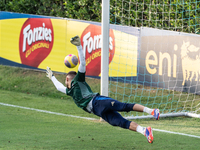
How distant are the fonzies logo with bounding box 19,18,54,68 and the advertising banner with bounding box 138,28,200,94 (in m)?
4.36

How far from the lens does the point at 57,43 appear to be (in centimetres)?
1345

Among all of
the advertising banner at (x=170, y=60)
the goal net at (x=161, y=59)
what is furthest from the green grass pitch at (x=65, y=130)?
the advertising banner at (x=170, y=60)

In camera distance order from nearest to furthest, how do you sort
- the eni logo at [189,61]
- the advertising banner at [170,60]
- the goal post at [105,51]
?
the goal post at [105,51] → the eni logo at [189,61] → the advertising banner at [170,60]

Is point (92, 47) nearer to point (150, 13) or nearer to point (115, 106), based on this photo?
point (150, 13)

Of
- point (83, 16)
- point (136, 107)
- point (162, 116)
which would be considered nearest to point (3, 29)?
point (83, 16)

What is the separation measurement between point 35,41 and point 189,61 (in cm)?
689

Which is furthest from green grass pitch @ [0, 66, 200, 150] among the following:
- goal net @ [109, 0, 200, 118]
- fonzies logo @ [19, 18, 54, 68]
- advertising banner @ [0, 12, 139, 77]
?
fonzies logo @ [19, 18, 54, 68]

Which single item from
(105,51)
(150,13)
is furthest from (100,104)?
(150,13)

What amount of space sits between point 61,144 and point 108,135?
51.7 inches

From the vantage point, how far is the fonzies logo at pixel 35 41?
13.8 meters

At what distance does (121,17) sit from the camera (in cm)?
1202

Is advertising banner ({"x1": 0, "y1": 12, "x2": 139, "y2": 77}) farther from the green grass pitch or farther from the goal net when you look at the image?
the green grass pitch

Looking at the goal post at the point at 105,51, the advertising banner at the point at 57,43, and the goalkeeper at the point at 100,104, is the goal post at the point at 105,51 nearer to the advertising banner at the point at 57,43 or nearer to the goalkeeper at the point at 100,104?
the advertising banner at the point at 57,43

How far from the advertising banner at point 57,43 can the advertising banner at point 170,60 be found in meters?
0.38
